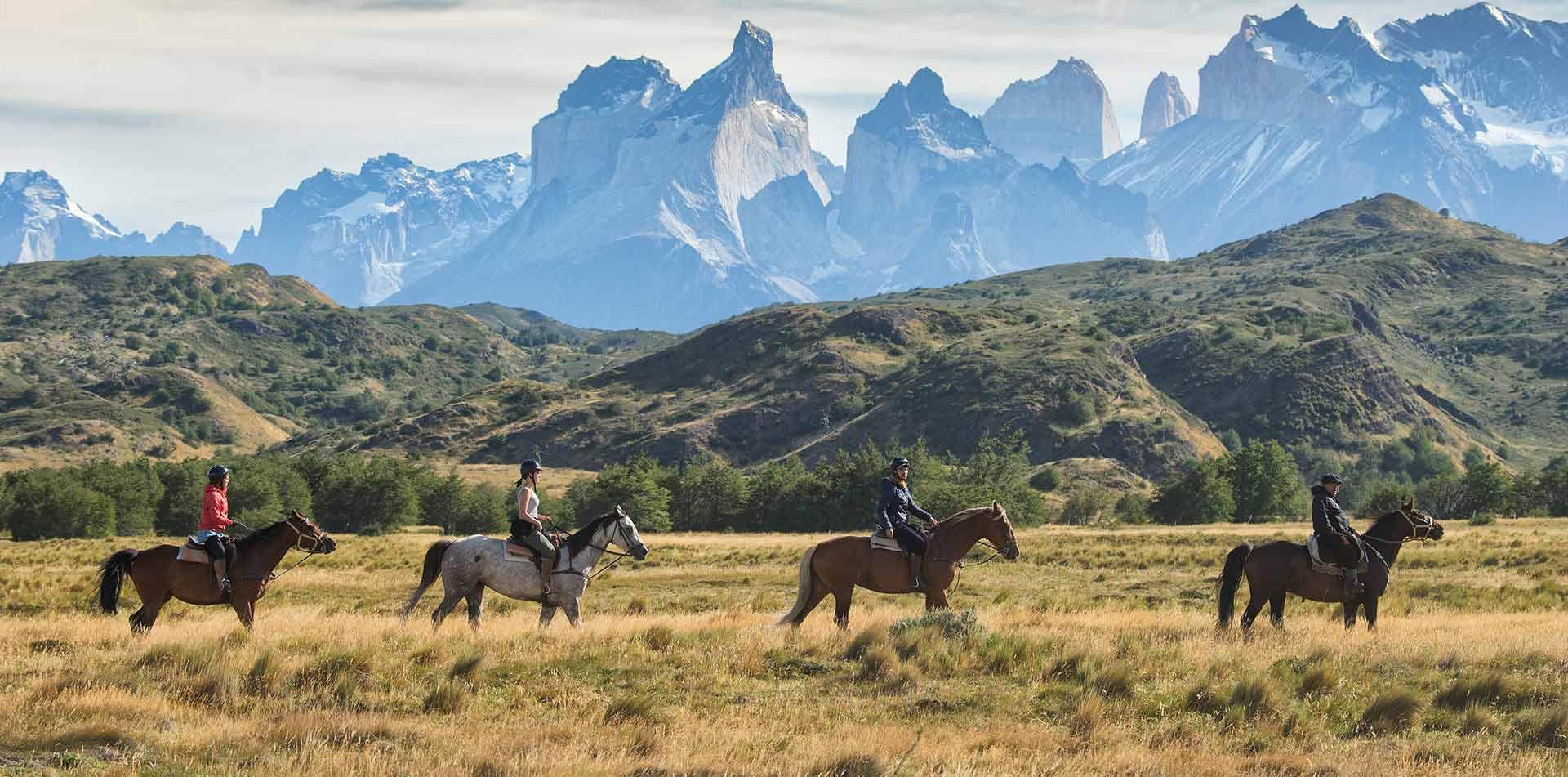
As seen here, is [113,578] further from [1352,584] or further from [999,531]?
[1352,584]

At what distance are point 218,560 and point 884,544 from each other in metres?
10.0

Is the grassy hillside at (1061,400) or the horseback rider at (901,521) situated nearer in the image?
the horseback rider at (901,521)

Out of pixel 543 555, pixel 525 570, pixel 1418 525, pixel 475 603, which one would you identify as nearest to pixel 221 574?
pixel 475 603

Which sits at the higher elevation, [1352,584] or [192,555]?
[192,555]

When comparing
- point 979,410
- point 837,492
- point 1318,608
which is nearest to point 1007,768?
point 1318,608

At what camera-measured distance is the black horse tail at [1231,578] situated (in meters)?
20.2

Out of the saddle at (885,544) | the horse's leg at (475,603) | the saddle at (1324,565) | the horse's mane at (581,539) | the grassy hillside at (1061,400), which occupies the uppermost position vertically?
the grassy hillside at (1061,400)

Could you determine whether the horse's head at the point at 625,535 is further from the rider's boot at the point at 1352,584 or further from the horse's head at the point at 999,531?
the rider's boot at the point at 1352,584

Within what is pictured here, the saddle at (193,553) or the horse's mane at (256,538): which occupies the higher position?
the horse's mane at (256,538)

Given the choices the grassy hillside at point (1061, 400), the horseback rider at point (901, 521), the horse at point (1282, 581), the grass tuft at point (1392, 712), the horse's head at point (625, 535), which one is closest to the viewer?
the grass tuft at point (1392, 712)

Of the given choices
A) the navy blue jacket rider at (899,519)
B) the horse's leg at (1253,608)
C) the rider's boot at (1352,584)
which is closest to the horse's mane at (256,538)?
the navy blue jacket rider at (899,519)

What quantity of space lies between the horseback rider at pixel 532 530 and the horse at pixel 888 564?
366 centimetres

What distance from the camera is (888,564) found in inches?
804

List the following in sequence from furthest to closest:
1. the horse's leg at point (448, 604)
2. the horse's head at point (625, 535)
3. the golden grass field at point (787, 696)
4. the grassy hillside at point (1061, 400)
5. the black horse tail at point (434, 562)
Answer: the grassy hillside at point (1061, 400) < the black horse tail at point (434, 562) < the horse's head at point (625, 535) < the horse's leg at point (448, 604) < the golden grass field at point (787, 696)
